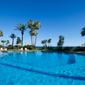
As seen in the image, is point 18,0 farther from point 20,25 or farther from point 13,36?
point 13,36

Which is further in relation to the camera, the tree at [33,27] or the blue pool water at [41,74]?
the tree at [33,27]

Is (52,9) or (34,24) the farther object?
(34,24)

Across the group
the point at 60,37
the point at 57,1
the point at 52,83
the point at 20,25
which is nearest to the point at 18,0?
the point at 57,1

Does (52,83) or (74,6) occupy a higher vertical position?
(74,6)

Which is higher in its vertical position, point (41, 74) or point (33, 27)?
point (33, 27)

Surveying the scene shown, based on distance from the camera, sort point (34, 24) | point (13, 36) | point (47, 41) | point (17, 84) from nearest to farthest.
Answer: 1. point (17, 84)
2. point (34, 24)
3. point (47, 41)
4. point (13, 36)

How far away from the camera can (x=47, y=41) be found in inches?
1081

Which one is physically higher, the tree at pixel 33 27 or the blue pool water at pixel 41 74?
the tree at pixel 33 27

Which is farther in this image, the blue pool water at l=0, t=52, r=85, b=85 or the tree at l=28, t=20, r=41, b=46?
the tree at l=28, t=20, r=41, b=46

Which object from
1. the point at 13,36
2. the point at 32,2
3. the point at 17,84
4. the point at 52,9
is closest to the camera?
the point at 17,84

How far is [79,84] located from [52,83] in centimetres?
151

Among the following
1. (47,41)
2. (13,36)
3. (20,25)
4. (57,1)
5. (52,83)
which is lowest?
(52,83)

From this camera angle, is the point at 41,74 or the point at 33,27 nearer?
the point at 41,74

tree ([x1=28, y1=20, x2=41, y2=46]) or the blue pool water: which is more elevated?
tree ([x1=28, y1=20, x2=41, y2=46])
